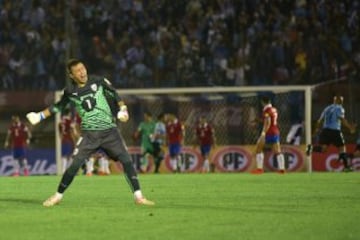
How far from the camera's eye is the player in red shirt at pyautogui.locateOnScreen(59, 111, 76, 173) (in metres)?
30.7

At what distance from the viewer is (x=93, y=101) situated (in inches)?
536

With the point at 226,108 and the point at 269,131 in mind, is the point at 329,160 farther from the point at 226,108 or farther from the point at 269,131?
the point at 269,131

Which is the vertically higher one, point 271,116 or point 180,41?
point 180,41

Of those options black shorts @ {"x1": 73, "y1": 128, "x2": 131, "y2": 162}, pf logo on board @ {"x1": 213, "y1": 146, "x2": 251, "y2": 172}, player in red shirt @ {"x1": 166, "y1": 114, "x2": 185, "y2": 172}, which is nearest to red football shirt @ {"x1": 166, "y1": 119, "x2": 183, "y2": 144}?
player in red shirt @ {"x1": 166, "y1": 114, "x2": 185, "y2": 172}

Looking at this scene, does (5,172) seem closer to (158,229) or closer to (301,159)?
(301,159)

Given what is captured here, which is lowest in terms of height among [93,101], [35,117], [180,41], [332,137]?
[332,137]

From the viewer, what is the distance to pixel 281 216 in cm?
1180

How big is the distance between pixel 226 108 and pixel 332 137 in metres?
5.79

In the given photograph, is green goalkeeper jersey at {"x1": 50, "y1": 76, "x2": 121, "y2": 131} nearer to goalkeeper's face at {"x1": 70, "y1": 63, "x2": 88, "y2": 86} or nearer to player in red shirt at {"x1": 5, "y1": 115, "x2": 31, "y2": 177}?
goalkeeper's face at {"x1": 70, "y1": 63, "x2": 88, "y2": 86}

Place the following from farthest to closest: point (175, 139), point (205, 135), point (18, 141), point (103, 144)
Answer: point (18, 141) < point (175, 139) < point (205, 135) < point (103, 144)

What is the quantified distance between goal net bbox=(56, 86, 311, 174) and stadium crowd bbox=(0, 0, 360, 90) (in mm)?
475

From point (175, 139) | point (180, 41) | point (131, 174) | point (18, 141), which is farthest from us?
point (180, 41)

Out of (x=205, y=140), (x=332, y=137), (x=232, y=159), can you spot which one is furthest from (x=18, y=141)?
(x=332, y=137)

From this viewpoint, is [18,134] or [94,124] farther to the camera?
[18,134]
